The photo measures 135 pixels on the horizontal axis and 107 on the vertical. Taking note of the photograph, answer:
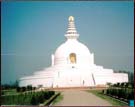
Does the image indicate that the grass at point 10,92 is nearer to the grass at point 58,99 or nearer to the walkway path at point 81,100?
the grass at point 58,99

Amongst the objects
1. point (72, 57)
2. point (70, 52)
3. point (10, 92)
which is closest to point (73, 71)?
point (72, 57)

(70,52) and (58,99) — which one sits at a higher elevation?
(70,52)

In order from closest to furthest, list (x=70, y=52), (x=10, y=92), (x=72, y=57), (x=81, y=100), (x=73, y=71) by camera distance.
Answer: (x=81, y=100) → (x=10, y=92) → (x=73, y=71) → (x=72, y=57) → (x=70, y=52)

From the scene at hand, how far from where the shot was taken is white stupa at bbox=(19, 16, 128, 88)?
2339 centimetres

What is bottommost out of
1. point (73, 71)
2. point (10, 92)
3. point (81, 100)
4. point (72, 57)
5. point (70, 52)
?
point (81, 100)

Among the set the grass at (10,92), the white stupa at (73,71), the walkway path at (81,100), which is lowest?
the walkway path at (81,100)

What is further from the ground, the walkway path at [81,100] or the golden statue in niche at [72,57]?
the golden statue in niche at [72,57]

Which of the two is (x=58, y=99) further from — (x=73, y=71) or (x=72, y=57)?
(x=72, y=57)

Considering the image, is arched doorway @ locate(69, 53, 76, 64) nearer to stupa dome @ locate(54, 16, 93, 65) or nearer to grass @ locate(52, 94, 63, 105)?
stupa dome @ locate(54, 16, 93, 65)

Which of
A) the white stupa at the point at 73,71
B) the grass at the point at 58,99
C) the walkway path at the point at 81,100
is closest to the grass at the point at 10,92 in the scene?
the grass at the point at 58,99

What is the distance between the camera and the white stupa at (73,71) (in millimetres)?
23391

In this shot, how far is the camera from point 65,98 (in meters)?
15.2

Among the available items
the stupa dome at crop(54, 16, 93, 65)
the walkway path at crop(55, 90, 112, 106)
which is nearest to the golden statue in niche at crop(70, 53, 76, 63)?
the stupa dome at crop(54, 16, 93, 65)

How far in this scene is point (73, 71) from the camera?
2573cm
